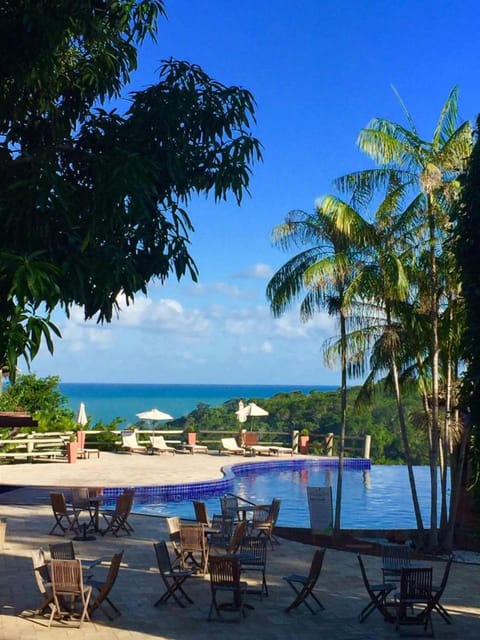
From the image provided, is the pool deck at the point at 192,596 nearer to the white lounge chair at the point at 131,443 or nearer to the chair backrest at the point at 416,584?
the chair backrest at the point at 416,584

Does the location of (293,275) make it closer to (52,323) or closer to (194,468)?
(52,323)

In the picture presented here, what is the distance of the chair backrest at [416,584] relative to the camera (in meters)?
10.4

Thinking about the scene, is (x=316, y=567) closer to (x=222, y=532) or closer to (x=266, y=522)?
(x=222, y=532)

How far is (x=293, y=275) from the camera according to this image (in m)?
18.2

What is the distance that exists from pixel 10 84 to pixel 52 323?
4667mm

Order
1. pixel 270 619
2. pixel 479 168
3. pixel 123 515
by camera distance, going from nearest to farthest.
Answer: pixel 479 168, pixel 270 619, pixel 123 515

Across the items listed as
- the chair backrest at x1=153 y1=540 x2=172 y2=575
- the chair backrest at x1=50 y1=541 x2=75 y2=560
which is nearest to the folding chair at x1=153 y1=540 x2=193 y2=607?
the chair backrest at x1=153 y1=540 x2=172 y2=575

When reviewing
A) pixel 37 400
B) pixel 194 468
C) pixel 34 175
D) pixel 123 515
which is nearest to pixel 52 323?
pixel 34 175

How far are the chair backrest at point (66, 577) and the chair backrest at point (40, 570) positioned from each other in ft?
0.82

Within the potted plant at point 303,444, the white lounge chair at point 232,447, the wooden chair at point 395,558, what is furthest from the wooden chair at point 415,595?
the potted plant at point 303,444

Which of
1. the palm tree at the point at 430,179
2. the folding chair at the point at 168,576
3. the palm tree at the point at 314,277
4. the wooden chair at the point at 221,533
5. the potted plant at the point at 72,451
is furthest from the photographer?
the potted plant at the point at 72,451

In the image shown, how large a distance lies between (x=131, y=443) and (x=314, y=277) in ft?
56.4

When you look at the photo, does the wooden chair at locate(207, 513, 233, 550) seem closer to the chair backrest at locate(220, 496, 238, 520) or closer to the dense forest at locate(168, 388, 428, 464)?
the chair backrest at locate(220, 496, 238, 520)

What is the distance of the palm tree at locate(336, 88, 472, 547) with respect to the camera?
16.1 metres
